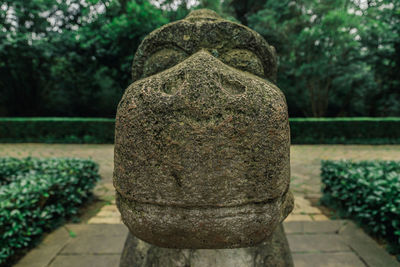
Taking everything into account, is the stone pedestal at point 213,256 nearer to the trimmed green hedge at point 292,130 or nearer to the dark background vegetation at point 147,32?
the dark background vegetation at point 147,32

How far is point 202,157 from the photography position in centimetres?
85

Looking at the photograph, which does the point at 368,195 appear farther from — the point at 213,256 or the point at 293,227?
the point at 213,256

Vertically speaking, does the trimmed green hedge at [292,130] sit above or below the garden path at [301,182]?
below

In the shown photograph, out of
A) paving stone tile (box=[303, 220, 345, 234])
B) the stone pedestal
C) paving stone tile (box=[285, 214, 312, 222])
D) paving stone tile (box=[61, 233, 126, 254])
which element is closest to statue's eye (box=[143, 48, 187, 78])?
the stone pedestal

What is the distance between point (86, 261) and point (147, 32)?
756 cm

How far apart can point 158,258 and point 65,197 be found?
7.15 ft

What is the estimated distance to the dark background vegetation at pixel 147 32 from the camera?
9.20m

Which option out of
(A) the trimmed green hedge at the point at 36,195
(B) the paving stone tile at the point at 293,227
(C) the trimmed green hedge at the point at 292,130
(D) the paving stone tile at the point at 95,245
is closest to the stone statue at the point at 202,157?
(D) the paving stone tile at the point at 95,245

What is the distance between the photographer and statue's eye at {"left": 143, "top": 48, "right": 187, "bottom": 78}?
112 centimetres

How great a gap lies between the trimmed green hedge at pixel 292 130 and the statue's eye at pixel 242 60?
9256 millimetres

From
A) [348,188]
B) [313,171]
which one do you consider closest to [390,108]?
[313,171]

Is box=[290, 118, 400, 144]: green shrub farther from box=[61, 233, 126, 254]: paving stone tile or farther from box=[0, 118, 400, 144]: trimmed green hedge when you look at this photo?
box=[61, 233, 126, 254]: paving stone tile

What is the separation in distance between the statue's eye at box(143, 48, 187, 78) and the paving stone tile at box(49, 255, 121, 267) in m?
1.69

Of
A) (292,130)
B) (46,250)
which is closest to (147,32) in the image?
(292,130)
